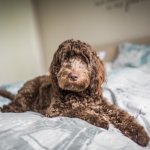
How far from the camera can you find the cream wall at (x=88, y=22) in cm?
348

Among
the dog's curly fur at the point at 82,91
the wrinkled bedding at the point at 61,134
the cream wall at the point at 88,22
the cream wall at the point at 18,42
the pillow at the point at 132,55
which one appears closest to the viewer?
the wrinkled bedding at the point at 61,134

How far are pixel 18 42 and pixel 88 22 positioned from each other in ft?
3.78

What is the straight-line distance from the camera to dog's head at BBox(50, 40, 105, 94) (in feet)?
5.13

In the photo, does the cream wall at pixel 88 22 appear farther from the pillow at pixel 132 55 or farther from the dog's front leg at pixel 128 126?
the dog's front leg at pixel 128 126

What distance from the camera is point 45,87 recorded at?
1.99m

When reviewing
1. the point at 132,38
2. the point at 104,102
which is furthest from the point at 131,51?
the point at 104,102

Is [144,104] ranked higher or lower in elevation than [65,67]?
lower

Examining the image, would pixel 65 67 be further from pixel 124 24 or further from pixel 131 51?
pixel 124 24

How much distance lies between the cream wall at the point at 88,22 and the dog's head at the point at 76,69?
195cm

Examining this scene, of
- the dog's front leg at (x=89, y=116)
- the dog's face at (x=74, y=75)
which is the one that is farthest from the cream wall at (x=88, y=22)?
the dog's front leg at (x=89, y=116)

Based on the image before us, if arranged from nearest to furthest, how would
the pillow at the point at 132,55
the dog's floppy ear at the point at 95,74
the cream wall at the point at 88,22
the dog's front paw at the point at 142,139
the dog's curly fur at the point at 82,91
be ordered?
the dog's front paw at the point at 142,139 < the dog's curly fur at the point at 82,91 < the dog's floppy ear at the point at 95,74 < the pillow at the point at 132,55 < the cream wall at the point at 88,22

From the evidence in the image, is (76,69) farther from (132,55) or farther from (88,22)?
(88,22)

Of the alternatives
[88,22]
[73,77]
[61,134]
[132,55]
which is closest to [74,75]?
[73,77]

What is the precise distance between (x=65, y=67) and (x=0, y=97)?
3.15 feet
